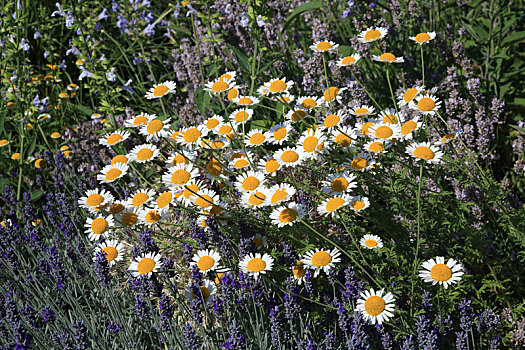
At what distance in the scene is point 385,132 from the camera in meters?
2.34

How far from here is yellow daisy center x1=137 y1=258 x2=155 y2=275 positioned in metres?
2.15

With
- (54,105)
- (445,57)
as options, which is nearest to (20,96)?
(54,105)

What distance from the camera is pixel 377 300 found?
1950mm

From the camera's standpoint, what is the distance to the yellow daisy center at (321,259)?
2.10 meters

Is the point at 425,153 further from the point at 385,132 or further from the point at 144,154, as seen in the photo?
the point at 144,154

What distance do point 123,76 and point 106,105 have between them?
4.59 feet

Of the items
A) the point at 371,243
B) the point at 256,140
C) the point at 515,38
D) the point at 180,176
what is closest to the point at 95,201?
the point at 180,176

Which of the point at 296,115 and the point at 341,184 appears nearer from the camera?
the point at 341,184

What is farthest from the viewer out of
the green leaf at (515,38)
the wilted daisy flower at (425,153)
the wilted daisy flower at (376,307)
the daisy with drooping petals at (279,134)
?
the green leaf at (515,38)

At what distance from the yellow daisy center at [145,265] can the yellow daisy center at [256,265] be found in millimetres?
412

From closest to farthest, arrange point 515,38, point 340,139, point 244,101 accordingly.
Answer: point 340,139 → point 244,101 → point 515,38

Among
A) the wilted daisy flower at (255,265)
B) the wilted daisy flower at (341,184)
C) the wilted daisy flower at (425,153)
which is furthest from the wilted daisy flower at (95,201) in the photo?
the wilted daisy flower at (425,153)

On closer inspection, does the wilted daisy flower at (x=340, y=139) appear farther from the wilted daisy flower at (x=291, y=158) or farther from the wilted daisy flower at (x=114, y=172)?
the wilted daisy flower at (x=114, y=172)

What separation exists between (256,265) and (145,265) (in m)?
0.48
